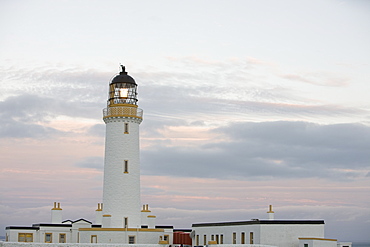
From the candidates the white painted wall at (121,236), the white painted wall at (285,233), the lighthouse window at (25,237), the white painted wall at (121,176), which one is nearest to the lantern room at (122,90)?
the white painted wall at (121,176)

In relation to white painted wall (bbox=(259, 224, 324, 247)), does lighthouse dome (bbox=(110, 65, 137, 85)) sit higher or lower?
higher

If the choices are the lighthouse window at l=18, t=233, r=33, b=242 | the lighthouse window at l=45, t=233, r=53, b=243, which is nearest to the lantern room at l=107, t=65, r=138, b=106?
the lighthouse window at l=45, t=233, r=53, b=243

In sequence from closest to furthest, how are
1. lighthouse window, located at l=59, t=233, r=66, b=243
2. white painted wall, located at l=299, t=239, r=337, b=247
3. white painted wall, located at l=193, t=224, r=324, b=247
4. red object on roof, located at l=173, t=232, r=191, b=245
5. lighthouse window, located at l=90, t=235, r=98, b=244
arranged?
white painted wall, located at l=299, t=239, r=337, b=247 < white painted wall, located at l=193, t=224, r=324, b=247 < lighthouse window, located at l=90, t=235, r=98, b=244 < red object on roof, located at l=173, t=232, r=191, b=245 < lighthouse window, located at l=59, t=233, r=66, b=243

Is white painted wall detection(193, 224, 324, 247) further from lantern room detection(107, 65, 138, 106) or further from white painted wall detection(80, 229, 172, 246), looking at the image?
lantern room detection(107, 65, 138, 106)

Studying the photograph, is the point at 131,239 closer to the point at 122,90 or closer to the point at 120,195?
the point at 120,195

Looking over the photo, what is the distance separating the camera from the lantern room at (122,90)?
5903 cm

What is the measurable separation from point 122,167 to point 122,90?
759 cm

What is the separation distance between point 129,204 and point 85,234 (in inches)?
182

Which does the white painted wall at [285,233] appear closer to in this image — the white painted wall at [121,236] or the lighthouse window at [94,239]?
the white painted wall at [121,236]

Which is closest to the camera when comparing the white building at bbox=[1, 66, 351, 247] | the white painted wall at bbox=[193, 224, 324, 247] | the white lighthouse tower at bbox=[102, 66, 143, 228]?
the white painted wall at bbox=[193, 224, 324, 247]

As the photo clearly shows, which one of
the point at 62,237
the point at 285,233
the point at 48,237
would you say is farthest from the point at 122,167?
the point at 285,233

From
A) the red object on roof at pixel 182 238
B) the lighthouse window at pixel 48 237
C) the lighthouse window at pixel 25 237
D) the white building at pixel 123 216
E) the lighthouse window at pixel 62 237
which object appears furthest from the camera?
the lighthouse window at pixel 62 237

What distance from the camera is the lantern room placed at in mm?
59031

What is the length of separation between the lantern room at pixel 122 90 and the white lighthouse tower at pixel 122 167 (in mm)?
341
